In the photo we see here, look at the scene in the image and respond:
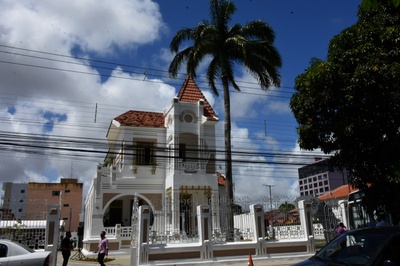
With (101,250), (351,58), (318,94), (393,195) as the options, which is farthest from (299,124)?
(101,250)

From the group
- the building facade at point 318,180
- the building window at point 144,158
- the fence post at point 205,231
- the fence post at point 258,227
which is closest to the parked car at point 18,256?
the fence post at point 205,231

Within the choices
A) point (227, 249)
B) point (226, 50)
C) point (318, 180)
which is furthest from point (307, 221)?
point (318, 180)

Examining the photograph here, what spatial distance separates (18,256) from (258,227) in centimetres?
906

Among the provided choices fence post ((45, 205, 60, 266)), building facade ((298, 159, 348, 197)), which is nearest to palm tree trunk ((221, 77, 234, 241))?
fence post ((45, 205, 60, 266))

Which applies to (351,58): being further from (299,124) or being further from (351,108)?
(299,124)

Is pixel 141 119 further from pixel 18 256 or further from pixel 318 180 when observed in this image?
pixel 318 180

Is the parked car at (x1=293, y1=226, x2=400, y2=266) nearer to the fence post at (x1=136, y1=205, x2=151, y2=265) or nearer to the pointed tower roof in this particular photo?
the fence post at (x1=136, y1=205, x2=151, y2=265)

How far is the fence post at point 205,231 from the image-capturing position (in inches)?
531

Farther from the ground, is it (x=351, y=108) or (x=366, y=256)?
(x=351, y=108)

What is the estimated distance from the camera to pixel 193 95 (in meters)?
A: 24.0

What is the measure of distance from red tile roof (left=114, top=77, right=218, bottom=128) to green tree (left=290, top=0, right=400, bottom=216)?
11877 mm

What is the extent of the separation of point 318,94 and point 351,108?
3.11 ft

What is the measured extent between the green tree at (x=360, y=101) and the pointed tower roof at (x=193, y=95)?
1234cm

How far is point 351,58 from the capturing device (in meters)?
9.68
